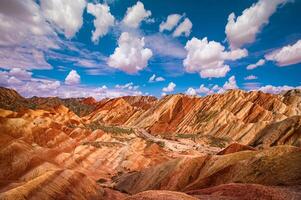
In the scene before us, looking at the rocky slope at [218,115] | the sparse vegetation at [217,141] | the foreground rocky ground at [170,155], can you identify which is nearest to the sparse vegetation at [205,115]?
the rocky slope at [218,115]

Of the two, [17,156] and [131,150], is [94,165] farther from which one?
[17,156]

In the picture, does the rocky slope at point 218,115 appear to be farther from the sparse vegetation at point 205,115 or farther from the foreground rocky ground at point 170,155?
the foreground rocky ground at point 170,155

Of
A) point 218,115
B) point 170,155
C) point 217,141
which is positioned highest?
point 218,115

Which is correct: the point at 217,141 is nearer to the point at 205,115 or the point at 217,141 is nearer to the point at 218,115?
the point at 218,115

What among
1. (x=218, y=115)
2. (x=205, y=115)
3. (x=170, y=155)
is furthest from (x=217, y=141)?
(x=170, y=155)

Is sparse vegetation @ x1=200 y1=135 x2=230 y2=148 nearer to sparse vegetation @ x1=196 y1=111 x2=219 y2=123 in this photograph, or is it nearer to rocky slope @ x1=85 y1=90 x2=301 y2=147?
rocky slope @ x1=85 y1=90 x2=301 y2=147

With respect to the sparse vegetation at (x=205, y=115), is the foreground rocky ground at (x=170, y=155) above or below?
below

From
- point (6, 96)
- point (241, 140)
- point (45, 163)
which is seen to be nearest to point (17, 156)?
point (45, 163)

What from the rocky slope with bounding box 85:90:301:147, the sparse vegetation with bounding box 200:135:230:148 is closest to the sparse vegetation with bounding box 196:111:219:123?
the rocky slope with bounding box 85:90:301:147
